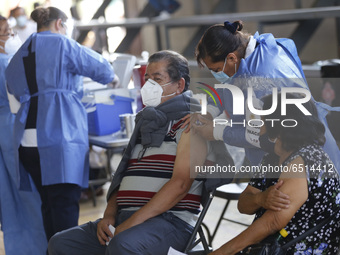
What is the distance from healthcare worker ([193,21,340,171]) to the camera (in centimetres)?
226

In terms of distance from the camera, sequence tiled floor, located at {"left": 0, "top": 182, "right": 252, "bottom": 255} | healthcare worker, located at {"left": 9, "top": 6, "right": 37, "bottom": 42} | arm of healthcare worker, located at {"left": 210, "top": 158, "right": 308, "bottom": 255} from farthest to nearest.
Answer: healthcare worker, located at {"left": 9, "top": 6, "right": 37, "bottom": 42} < tiled floor, located at {"left": 0, "top": 182, "right": 252, "bottom": 255} < arm of healthcare worker, located at {"left": 210, "top": 158, "right": 308, "bottom": 255}

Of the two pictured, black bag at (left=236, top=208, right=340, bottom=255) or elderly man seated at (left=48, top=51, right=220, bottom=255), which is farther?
elderly man seated at (left=48, top=51, right=220, bottom=255)

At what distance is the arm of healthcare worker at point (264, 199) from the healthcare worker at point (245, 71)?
247 mm

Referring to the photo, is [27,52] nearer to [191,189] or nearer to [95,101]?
[95,101]

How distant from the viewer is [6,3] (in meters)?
10.5

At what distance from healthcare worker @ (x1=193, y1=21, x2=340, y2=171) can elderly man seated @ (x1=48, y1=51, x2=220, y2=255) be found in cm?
14

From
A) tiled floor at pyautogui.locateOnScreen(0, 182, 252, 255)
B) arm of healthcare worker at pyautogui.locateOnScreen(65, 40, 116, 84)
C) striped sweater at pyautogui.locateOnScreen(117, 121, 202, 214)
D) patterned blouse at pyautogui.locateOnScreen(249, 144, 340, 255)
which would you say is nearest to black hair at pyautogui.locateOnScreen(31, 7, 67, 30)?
arm of healthcare worker at pyautogui.locateOnScreen(65, 40, 116, 84)

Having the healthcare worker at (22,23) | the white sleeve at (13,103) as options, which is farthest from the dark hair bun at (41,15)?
the healthcare worker at (22,23)

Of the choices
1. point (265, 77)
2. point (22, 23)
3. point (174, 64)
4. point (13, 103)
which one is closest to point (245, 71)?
point (265, 77)

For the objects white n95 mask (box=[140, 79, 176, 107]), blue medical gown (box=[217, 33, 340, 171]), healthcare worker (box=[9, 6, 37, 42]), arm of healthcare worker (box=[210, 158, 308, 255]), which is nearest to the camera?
arm of healthcare worker (box=[210, 158, 308, 255])

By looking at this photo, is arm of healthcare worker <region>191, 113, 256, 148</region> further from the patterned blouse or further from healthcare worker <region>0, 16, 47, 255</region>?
healthcare worker <region>0, 16, 47, 255</region>

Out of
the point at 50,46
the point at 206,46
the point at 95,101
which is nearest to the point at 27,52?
the point at 50,46

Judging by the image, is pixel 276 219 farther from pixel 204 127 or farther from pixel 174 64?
pixel 174 64

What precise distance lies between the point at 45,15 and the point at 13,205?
47.2 inches
